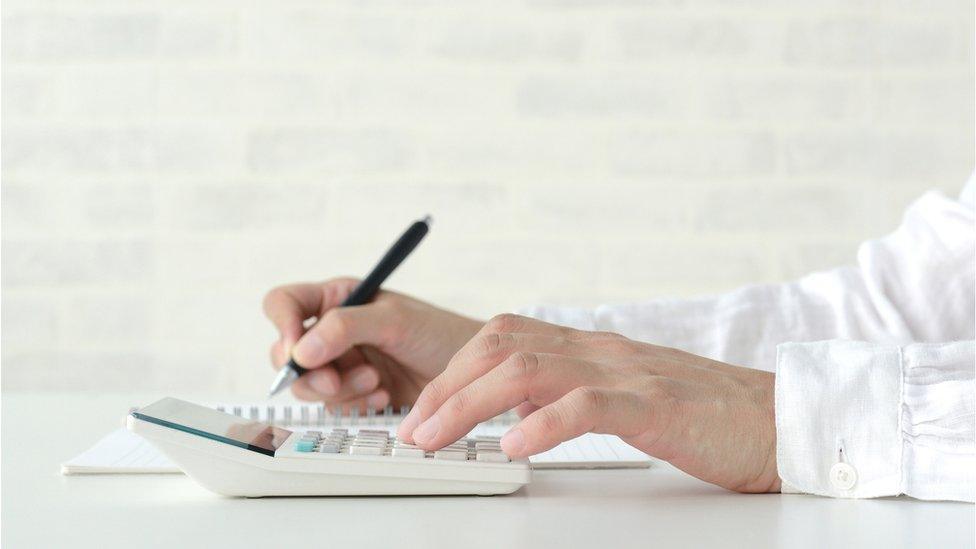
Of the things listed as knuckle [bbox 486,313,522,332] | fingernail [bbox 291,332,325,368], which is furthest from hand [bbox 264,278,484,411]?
knuckle [bbox 486,313,522,332]

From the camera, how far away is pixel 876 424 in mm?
619

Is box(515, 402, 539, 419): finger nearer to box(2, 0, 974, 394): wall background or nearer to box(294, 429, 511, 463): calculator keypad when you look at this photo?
box(294, 429, 511, 463): calculator keypad

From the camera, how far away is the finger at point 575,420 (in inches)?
23.0

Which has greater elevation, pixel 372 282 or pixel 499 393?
pixel 372 282

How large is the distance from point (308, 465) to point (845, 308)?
71 cm

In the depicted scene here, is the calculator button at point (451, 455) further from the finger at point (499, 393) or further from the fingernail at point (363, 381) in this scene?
the fingernail at point (363, 381)

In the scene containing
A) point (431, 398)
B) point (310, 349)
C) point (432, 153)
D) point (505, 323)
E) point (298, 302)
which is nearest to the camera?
point (431, 398)

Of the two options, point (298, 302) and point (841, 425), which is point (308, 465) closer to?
point (841, 425)

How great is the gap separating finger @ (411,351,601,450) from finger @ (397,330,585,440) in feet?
0.05

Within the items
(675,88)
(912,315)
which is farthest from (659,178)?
(912,315)

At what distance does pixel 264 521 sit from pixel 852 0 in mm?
2047

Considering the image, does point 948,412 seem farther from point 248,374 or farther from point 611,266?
point 248,374

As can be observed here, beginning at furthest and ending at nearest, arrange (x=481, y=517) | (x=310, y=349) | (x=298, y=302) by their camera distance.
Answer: (x=298, y=302)
(x=310, y=349)
(x=481, y=517)

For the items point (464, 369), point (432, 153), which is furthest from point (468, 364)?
point (432, 153)
